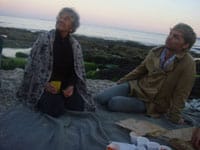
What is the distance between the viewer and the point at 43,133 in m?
3.19

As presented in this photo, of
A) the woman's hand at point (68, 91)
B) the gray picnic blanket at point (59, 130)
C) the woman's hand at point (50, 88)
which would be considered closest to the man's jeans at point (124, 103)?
the gray picnic blanket at point (59, 130)

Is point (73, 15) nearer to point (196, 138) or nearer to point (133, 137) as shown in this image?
point (133, 137)

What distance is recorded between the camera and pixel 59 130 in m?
3.27

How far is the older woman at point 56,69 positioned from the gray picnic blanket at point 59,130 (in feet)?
0.61

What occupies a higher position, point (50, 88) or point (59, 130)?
point (50, 88)

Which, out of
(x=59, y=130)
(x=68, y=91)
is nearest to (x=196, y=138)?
(x=59, y=130)

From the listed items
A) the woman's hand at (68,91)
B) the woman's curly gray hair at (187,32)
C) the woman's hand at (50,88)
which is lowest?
the woman's hand at (68,91)

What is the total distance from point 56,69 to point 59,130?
1054 millimetres

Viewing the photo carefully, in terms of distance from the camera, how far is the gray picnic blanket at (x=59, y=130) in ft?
9.74

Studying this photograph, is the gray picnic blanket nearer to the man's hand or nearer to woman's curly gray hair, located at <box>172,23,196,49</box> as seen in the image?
the man's hand

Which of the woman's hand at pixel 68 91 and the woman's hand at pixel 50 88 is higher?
the woman's hand at pixel 50 88

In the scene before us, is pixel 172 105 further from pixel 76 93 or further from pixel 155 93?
pixel 76 93

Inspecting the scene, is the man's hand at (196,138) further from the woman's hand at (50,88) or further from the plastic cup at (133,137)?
the woman's hand at (50,88)

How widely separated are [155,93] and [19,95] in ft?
5.59
